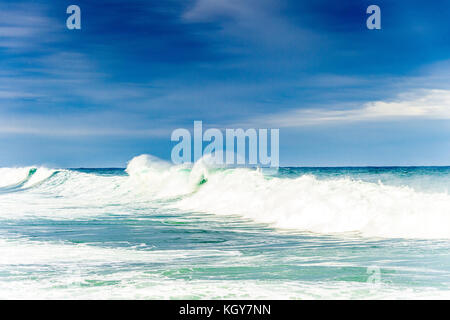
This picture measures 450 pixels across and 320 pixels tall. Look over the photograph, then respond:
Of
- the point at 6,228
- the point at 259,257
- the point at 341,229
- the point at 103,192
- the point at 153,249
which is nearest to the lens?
the point at 259,257

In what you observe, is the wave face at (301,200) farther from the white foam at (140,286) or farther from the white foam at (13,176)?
the white foam at (13,176)

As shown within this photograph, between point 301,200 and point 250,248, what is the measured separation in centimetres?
512

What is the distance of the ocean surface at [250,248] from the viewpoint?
6.05 meters

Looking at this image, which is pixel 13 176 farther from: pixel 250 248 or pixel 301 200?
pixel 250 248

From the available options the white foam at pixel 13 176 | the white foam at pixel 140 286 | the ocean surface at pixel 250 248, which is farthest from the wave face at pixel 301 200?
the white foam at pixel 13 176

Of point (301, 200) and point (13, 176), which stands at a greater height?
point (301, 200)

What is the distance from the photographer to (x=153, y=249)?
29.8ft

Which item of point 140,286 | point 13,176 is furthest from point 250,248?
point 13,176

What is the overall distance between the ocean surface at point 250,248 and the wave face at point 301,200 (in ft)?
0.15

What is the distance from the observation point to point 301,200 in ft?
45.7

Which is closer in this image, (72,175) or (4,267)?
(4,267)
